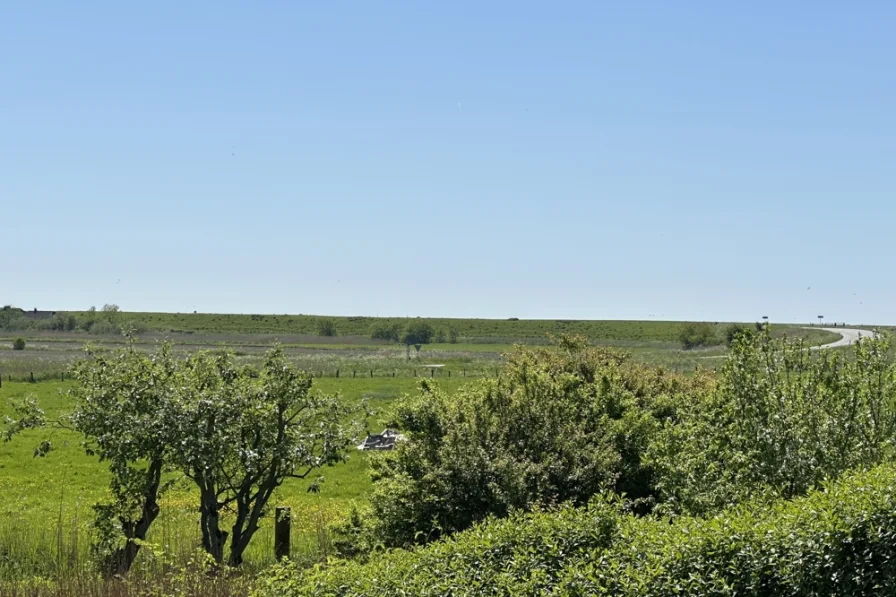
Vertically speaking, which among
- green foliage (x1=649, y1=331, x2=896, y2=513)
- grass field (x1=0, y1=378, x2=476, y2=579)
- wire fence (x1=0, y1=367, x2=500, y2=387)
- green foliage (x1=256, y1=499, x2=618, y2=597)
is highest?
green foliage (x1=649, y1=331, x2=896, y2=513)

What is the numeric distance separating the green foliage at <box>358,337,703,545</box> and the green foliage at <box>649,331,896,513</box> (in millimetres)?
920

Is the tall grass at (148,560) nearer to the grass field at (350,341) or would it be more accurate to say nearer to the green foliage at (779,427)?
the green foliage at (779,427)

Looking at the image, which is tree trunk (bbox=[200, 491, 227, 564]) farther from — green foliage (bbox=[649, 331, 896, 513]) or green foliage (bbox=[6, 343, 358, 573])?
green foliage (bbox=[649, 331, 896, 513])

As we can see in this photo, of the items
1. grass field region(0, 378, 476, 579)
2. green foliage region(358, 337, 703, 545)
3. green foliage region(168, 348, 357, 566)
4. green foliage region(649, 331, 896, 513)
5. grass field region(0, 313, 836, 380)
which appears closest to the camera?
green foliage region(649, 331, 896, 513)

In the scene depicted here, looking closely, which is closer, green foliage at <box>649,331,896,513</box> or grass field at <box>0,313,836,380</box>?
green foliage at <box>649,331,896,513</box>

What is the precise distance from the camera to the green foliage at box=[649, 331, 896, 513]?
10.9 m

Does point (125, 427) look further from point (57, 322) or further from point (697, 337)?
point (57, 322)

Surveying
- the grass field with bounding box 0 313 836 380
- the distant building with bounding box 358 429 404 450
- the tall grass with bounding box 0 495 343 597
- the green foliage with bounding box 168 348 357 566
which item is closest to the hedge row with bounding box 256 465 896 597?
the tall grass with bounding box 0 495 343 597

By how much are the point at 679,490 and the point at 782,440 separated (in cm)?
146

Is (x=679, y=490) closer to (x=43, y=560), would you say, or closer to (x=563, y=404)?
(x=563, y=404)

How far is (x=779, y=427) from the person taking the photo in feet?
36.2

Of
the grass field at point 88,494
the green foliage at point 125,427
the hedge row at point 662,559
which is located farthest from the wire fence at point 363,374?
the hedge row at point 662,559

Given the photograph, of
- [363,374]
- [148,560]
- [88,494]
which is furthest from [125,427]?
[363,374]

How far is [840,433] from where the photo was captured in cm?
1116
